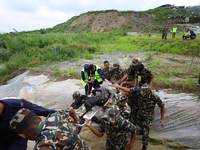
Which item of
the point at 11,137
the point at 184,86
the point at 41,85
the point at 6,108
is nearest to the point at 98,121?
the point at 11,137

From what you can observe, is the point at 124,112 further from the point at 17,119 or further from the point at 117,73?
the point at 117,73

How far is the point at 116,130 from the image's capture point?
5.75 ft

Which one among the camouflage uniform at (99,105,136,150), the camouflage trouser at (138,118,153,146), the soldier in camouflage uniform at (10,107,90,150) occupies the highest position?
the soldier in camouflage uniform at (10,107,90,150)

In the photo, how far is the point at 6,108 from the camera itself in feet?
4.85

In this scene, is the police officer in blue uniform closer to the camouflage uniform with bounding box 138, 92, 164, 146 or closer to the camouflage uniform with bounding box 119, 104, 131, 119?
the camouflage uniform with bounding box 119, 104, 131, 119

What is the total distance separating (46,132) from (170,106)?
3.07 m

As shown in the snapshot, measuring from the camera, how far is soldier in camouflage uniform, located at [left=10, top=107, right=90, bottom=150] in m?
1.05

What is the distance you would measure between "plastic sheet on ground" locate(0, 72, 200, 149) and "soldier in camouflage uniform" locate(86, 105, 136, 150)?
97 centimetres

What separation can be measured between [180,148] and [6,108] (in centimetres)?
365

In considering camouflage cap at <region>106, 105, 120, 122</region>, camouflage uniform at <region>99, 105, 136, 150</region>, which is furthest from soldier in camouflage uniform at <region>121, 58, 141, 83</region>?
camouflage cap at <region>106, 105, 120, 122</region>

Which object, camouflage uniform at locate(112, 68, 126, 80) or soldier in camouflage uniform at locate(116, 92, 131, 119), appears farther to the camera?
camouflage uniform at locate(112, 68, 126, 80)

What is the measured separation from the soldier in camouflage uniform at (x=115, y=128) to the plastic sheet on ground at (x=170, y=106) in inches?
38.3

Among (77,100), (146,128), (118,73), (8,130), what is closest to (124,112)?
(146,128)

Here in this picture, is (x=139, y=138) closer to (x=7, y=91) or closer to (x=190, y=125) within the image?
(x=190, y=125)
